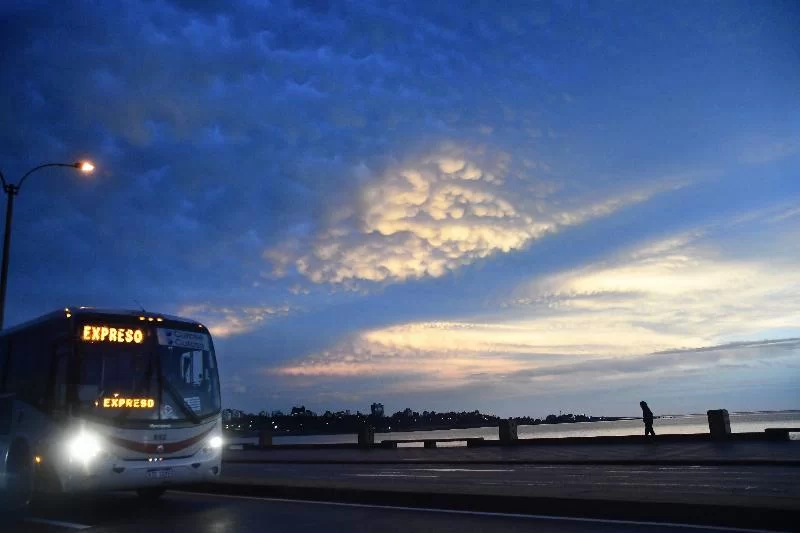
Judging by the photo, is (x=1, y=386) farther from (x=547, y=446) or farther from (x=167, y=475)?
(x=547, y=446)

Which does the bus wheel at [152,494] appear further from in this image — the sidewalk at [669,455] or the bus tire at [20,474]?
the sidewalk at [669,455]

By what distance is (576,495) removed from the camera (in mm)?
11094

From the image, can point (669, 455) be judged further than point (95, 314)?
Yes

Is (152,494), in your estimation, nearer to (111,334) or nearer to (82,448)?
(82,448)

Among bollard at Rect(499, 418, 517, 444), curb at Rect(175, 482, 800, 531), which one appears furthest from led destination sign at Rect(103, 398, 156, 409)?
bollard at Rect(499, 418, 517, 444)

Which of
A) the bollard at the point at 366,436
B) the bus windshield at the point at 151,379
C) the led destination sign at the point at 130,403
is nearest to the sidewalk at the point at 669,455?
the bollard at the point at 366,436

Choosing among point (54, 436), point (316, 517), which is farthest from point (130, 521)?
point (316, 517)

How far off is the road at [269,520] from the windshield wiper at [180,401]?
1686 mm

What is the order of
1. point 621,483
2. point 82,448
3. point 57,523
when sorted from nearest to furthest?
point 57,523, point 82,448, point 621,483

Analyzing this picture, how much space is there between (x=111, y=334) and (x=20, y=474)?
3294 millimetres

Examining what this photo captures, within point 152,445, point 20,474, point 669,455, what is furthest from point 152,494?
point 669,455

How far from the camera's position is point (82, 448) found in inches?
478

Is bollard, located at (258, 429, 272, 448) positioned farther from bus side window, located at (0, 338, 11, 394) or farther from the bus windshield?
the bus windshield

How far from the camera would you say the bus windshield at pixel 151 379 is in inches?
500
